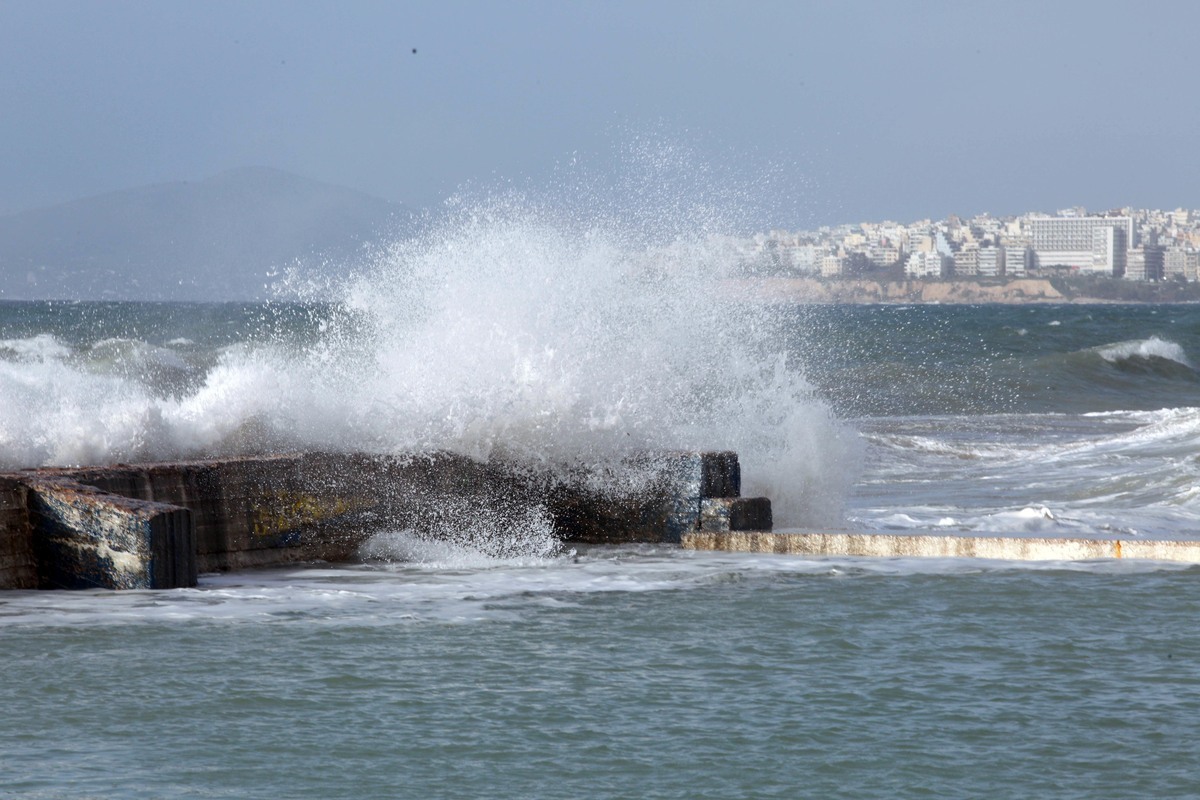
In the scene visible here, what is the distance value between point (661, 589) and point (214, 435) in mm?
2922

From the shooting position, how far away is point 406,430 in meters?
8.84

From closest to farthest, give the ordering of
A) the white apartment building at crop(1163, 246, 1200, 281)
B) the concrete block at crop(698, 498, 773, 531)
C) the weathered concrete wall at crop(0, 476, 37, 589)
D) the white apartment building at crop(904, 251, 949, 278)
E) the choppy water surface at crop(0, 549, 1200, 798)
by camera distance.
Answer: the choppy water surface at crop(0, 549, 1200, 798)
the weathered concrete wall at crop(0, 476, 37, 589)
the concrete block at crop(698, 498, 773, 531)
the white apartment building at crop(904, 251, 949, 278)
the white apartment building at crop(1163, 246, 1200, 281)

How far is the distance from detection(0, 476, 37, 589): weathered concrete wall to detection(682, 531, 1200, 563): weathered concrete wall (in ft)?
12.1

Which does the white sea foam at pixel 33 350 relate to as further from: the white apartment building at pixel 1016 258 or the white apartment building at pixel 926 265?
the white apartment building at pixel 1016 258

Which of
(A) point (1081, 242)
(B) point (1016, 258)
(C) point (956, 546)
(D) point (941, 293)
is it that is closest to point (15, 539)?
(C) point (956, 546)

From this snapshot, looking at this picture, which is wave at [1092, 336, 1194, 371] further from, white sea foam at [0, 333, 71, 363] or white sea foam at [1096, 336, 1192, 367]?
white sea foam at [0, 333, 71, 363]

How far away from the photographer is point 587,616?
656 cm

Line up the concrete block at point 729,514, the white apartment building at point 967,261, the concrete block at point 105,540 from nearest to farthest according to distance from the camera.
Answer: the concrete block at point 105,540 < the concrete block at point 729,514 < the white apartment building at point 967,261

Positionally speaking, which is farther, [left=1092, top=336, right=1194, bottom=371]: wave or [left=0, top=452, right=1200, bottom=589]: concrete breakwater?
[left=1092, top=336, right=1194, bottom=371]: wave

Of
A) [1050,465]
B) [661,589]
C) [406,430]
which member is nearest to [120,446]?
[406,430]

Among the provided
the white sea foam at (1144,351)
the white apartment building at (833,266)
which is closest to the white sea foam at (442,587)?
the white sea foam at (1144,351)

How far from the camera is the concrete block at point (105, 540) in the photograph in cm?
677

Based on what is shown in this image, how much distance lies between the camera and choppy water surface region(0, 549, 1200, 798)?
14.0 ft

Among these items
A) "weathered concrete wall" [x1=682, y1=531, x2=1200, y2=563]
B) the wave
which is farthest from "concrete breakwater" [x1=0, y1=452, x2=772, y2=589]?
the wave
